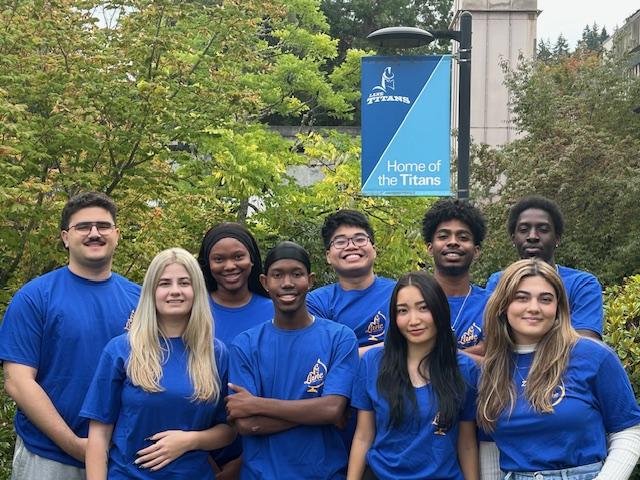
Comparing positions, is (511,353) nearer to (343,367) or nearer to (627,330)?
(343,367)

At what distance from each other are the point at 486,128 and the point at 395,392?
2110cm

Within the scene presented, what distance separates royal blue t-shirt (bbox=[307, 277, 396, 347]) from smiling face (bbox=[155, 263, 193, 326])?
82cm

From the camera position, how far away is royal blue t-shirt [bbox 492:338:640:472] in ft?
12.0

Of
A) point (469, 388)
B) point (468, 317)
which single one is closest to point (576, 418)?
point (469, 388)

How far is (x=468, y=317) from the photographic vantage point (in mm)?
4473

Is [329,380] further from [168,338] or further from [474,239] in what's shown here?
[474,239]

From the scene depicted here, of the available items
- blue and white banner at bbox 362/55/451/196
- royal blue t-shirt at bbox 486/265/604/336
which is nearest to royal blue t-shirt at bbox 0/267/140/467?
royal blue t-shirt at bbox 486/265/604/336

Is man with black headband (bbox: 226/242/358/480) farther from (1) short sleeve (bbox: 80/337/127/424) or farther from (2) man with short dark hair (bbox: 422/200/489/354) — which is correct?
(2) man with short dark hair (bbox: 422/200/489/354)

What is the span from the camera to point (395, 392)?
→ 3926 mm

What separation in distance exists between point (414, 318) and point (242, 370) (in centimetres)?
84

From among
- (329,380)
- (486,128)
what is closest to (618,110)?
(486,128)

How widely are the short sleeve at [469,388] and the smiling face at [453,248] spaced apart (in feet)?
2.07

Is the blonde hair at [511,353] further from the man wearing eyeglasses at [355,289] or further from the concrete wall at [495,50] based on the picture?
the concrete wall at [495,50]

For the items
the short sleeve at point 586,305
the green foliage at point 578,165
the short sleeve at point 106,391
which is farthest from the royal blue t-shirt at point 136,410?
the green foliage at point 578,165
